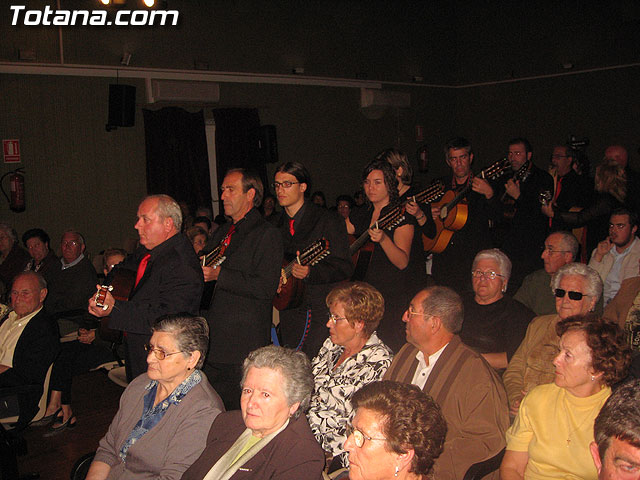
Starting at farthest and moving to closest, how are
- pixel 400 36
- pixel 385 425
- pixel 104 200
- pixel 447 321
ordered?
pixel 400 36, pixel 104 200, pixel 447 321, pixel 385 425

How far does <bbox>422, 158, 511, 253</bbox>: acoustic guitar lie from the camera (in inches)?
173

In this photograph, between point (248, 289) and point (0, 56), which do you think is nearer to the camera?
point (248, 289)

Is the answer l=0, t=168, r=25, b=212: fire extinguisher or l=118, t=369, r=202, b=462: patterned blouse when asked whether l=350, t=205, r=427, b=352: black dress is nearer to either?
l=118, t=369, r=202, b=462: patterned blouse

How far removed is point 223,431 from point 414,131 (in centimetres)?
1006

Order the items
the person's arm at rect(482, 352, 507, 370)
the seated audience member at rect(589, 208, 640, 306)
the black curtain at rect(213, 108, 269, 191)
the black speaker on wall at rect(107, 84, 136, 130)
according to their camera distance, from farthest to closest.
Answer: the black curtain at rect(213, 108, 269, 191) → the black speaker on wall at rect(107, 84, 136, 130) → the seated audience member at rect(589, 208, 640, 306) → the person's arm at rect(482, 352, 507, 370)

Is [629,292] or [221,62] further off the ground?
[221,62]

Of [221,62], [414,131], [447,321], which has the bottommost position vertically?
[447,321]

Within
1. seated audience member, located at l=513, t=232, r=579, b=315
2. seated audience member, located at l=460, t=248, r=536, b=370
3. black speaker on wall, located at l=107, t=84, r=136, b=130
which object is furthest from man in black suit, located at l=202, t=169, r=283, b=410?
black speaker on wall, located at l=107, t=84, r=136, b=130

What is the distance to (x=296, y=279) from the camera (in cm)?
337

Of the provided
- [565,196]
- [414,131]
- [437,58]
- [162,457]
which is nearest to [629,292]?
[565,196]

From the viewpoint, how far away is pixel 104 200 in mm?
8359

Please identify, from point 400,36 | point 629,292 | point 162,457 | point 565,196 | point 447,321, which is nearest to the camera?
point 162,457

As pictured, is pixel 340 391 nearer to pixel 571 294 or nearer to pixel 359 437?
pixel 359 437

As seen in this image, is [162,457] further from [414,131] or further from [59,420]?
[414,131]
